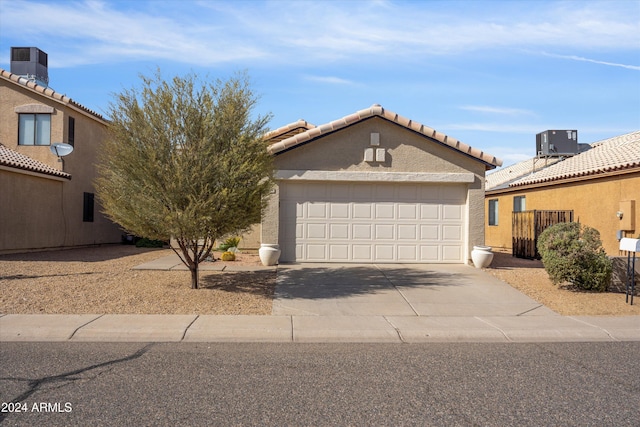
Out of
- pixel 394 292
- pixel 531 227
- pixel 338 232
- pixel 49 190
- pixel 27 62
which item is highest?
pixel 27 62

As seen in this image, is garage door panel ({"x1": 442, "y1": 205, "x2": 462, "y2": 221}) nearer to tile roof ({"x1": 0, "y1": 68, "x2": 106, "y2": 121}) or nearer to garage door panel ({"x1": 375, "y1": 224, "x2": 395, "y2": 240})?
garage door panel ({"x1": 375, "y1": 224, "x2": 395, "y2": 240})

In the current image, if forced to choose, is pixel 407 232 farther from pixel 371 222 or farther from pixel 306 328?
pixel 306 328

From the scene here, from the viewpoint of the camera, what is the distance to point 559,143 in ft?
90.3

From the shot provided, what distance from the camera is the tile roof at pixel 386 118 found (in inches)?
578

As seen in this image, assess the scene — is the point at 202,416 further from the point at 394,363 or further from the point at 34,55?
the point at 34,55

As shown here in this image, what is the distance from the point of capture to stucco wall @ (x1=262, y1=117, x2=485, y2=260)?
49.0ft

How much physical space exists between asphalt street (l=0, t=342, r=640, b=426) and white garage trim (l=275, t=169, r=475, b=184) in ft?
24.2

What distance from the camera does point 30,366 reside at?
6.41 metres

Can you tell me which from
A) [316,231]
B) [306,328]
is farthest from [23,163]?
[306,328]

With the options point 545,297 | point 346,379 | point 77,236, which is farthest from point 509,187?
point 346,379

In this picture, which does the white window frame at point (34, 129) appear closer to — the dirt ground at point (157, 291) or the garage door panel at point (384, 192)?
the dirt ground at point (157, 291)

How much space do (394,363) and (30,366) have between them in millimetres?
4245

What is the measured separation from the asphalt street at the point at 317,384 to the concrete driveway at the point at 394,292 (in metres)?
2.14

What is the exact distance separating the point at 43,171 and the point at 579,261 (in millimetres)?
16517
